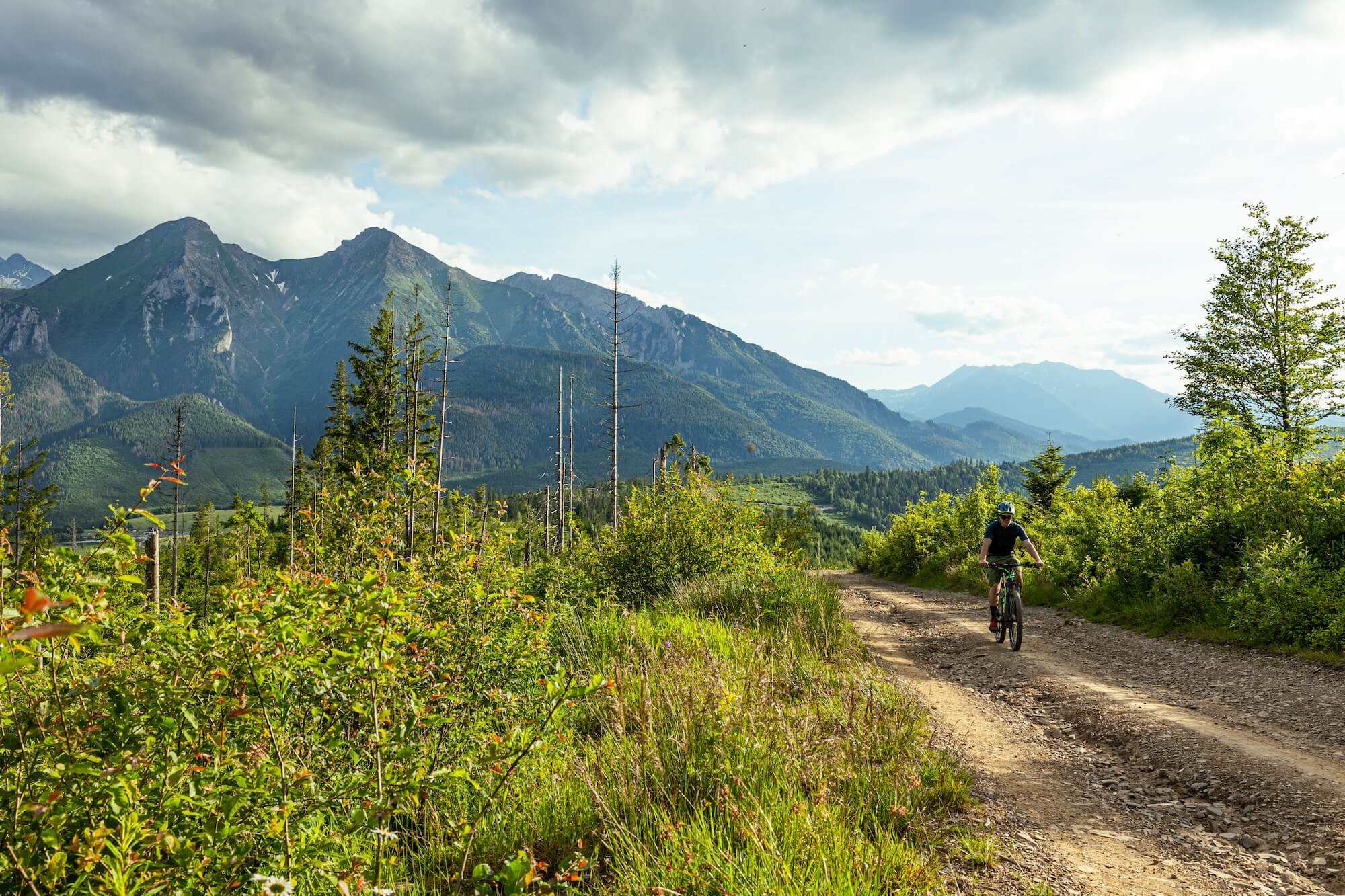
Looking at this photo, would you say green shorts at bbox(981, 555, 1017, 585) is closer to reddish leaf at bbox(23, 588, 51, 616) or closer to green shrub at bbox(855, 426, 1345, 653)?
green shrub at bbox(855, 426, 1345, 653)

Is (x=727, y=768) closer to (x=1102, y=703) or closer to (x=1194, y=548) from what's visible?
(x=1102, y=703)

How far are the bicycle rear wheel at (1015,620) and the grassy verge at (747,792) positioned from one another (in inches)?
216

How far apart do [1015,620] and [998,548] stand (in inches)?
57.9

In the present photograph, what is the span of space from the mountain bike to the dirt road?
1.46 feet

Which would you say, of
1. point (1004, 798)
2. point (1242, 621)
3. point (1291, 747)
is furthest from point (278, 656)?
point (1242, 621)

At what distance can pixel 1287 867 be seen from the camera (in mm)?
4742

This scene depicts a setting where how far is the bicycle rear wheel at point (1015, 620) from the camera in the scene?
477 inches

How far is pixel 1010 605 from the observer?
12484mm

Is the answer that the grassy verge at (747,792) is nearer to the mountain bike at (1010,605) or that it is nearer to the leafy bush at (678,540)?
the mountain bike at (1010,605)

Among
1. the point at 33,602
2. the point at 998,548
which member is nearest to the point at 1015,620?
the point at 998,548

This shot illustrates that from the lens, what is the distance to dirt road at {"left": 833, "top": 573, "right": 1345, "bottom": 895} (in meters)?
4.80

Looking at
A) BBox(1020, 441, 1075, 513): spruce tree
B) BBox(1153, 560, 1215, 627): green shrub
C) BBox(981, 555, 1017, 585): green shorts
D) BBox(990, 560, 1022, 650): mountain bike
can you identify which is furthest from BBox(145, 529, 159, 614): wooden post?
BBox(1020, 441, 1075, 513): spruce tree

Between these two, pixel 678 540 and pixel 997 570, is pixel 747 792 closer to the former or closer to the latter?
pixel 997 570

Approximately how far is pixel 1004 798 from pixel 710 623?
5.31m
